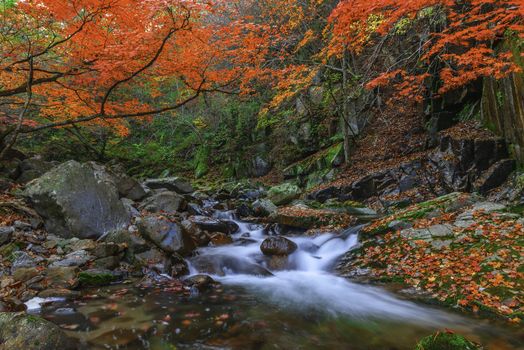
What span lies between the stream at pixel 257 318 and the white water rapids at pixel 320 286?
18 millimetres

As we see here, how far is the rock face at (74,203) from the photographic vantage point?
732cm

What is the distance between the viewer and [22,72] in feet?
28.3

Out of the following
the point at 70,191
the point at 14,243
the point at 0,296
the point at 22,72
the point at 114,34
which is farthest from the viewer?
the point at 22,72

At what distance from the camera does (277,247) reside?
8477 millimetres

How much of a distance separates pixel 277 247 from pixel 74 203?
4831mm

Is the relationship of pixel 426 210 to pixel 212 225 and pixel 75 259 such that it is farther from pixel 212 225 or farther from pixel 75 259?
pixel 75 259

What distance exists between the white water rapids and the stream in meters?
0.02

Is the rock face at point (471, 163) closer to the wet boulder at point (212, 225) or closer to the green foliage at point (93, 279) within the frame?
the wet boulder at point (212, 225)

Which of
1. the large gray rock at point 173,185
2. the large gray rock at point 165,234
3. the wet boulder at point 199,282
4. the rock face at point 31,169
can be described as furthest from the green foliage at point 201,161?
the wet boulder at point 199,282

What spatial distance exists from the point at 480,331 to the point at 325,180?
11.1 metres

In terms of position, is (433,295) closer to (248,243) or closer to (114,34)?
(248,243)

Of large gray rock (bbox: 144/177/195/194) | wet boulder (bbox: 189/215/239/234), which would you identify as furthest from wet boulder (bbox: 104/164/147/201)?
large gray rock (bbox: 144/177/195/194)

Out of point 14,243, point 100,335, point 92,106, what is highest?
point 92,106

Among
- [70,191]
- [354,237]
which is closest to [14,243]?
[70,191]
